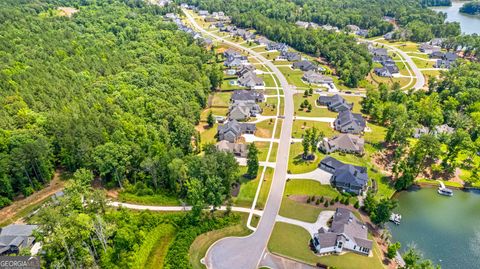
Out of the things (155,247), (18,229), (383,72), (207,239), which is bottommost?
(207,239)

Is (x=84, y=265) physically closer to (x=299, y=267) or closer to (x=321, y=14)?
(x=299, y=267)

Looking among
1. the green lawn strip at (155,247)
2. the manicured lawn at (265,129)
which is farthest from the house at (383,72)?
the green lawn strip at (155,247)

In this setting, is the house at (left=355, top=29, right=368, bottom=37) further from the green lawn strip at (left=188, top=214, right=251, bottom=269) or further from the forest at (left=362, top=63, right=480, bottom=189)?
the green lawn strip at (left=188, top=214, right=251, bottom=269)

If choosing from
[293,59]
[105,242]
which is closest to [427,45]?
[293,59]

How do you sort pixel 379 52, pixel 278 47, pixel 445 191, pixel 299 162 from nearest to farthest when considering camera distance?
pixel 445 191, pixel 299 162, pixel 379 52, pixel 278 47

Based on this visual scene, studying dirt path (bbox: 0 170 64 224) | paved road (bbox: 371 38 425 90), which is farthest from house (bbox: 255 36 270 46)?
dirt path (bbox: 0 170 64 224)

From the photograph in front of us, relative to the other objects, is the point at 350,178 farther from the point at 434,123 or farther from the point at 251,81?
the point at 251,81

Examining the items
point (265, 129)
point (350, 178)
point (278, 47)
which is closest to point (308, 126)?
point (265, 129)
